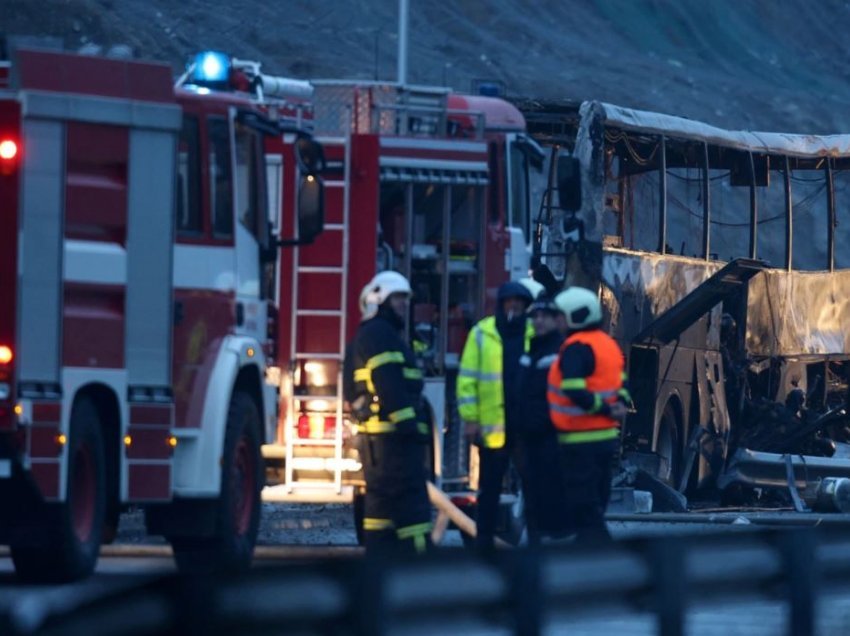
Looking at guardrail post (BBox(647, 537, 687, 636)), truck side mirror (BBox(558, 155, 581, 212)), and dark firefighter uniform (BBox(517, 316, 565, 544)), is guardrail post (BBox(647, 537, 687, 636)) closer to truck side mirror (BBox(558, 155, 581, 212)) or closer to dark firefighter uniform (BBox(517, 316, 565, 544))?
dark firefighter uniform (BBox(517, 316, 565, 544))

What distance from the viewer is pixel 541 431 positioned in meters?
12.0

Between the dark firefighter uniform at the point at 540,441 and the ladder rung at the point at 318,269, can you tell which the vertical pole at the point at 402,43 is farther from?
the dark firefighter uniform at the point at 540,441

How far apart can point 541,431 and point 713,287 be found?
12639 mm

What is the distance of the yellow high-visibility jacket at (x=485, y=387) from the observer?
12500 millimetres

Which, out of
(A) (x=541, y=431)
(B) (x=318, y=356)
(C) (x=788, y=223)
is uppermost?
(C) (x=788, y=223)

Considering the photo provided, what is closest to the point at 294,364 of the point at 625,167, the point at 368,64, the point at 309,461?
the point at 309,461

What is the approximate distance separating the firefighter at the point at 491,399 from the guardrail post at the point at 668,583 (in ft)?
20.5

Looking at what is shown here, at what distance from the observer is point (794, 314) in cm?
2733

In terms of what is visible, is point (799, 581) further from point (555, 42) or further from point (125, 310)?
point (555, 42)

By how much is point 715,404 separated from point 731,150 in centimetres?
339

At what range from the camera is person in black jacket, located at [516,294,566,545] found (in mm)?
11914

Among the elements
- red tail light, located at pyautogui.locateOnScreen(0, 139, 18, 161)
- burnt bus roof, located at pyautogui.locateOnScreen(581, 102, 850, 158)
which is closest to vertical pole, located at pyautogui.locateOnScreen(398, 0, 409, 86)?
burnt bus roof, located at pyautogui.locateOnScreen(581, 102, 850, 158)

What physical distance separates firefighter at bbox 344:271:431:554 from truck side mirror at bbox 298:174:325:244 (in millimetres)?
1484

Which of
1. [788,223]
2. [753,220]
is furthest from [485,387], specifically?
[788,223]
